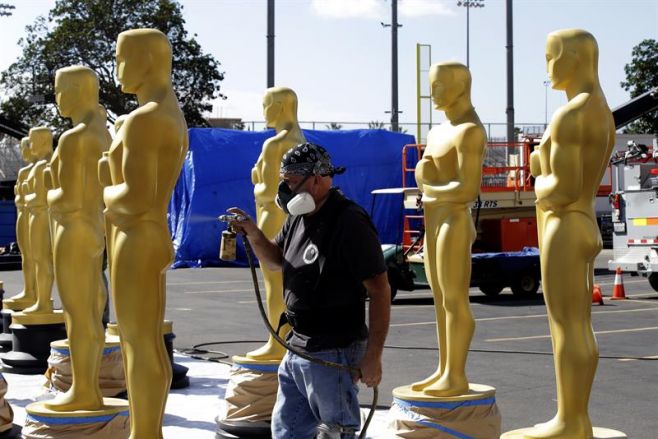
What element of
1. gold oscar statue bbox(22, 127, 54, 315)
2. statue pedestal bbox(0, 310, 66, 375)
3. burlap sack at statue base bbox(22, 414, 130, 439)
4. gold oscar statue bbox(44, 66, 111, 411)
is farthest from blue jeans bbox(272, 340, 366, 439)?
gold oscar statue bbox(22, 127, 54, 315)

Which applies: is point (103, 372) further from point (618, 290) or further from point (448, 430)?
point (618, 290)

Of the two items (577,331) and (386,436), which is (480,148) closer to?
(577,331)

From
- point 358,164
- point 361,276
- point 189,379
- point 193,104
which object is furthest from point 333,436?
point 193,104

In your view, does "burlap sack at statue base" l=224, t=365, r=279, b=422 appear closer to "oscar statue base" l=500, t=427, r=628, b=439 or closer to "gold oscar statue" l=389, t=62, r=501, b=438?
"gold oscar statue" l=389, t=62, r=501, b=438

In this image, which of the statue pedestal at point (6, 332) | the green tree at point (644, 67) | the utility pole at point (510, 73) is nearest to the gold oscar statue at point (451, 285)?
the statue pedestal at point (6, 332)

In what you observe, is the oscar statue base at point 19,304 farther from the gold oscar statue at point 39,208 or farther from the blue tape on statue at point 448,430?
the blue tape on statue at point 448,430

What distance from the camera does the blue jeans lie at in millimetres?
4312

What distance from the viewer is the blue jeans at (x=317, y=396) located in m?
4.31

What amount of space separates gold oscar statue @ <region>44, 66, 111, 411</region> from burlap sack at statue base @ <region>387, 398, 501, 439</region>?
195 cm

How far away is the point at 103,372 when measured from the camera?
8.10 m

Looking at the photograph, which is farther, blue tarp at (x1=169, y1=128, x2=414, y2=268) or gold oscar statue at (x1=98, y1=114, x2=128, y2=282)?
blue tarp at (x1=169, y1=128, x2=414, y2=268)

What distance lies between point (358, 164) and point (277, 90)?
1743 centimetres

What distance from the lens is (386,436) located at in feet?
19.9

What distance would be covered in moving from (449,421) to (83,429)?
2.22 metres
